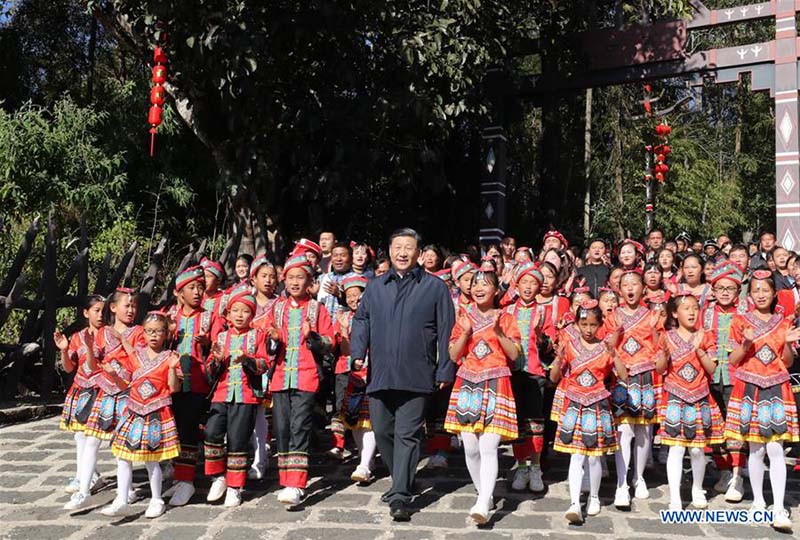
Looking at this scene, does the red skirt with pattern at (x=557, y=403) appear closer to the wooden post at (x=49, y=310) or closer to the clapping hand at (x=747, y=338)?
the clapping hand at (x=747, y=338)

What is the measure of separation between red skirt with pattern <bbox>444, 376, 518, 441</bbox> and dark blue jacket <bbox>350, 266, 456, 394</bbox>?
0.51 feet

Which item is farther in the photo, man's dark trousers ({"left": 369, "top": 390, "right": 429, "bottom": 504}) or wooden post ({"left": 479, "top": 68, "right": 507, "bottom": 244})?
wooden post ({"left": 479, "top": 68, "right": 507, "bottom": 244})

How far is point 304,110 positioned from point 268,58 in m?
0.87

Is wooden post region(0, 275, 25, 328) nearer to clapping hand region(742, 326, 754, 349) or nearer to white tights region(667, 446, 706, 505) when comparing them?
white tights region(667, 446, 706, 505)

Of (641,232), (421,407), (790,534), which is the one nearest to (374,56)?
(421,407)

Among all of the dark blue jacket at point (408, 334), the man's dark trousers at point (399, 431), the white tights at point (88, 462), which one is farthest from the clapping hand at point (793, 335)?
the white tights at point (88, 462)

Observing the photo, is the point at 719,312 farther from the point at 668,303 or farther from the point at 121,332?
the point at 121,332

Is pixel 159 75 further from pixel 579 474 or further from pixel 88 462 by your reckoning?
pixel 579 474

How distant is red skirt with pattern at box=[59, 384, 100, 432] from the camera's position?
16.8 feet

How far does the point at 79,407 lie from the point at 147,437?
2.55ft

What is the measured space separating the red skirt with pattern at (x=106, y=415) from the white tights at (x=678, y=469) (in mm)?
3595

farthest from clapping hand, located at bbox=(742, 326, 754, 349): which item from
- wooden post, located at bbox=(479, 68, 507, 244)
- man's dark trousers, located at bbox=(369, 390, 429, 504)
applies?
wooden post, located at bbox=(479, 68, 507, 244)

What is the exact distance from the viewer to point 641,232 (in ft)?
65.8

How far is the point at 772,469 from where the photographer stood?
180 inches
